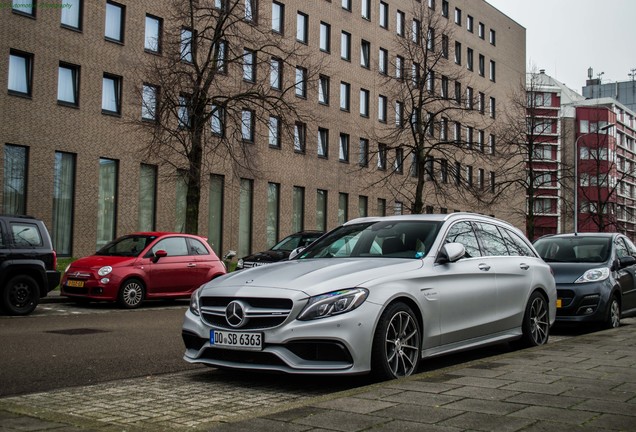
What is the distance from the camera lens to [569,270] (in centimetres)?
1204

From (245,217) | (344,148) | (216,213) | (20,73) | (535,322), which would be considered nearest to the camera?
(535,322)

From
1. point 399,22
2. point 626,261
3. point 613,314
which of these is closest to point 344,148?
point 399,22

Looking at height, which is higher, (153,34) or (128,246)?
(153,34)

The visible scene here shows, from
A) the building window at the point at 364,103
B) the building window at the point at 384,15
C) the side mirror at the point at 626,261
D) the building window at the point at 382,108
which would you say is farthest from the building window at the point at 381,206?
the side mirror at the point at 626,261

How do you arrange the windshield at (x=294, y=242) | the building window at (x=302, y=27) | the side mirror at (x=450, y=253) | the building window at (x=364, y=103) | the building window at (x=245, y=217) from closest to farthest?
1. the side mirror at (x=450, y=253)
2. the windshield at (x=294, y=242)
3. the building window at (x=245, y=217)
4. the building window at (x=302, y=27)
5. the building window at (x=364, y=103)

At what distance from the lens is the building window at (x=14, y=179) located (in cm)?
2716

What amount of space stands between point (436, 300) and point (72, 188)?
81.5ft

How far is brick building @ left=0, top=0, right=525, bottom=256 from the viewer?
91.6ft

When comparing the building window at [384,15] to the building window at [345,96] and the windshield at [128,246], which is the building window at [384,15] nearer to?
the building window at [345,96]

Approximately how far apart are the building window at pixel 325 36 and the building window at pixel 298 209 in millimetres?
8613

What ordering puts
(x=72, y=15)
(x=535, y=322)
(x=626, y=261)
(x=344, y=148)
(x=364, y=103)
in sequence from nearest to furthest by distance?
(x=535, y=322) < (x=626, y=261) < (x=72, y=15) < (x=344, y=148) < (x=364, y=103)

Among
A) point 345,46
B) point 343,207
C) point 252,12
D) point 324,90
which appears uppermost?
point 345,46

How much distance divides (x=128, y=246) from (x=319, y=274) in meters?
11.1

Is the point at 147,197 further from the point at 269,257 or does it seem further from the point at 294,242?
the point at 269,257
